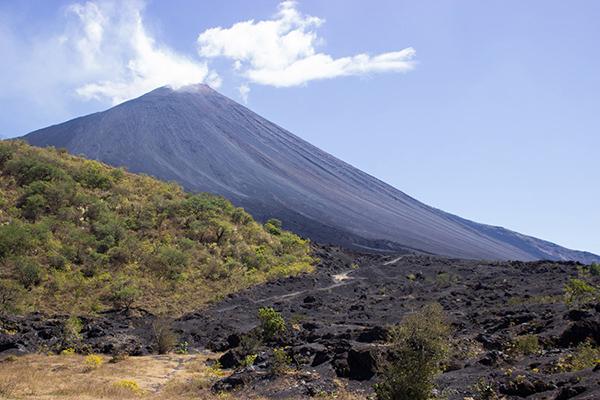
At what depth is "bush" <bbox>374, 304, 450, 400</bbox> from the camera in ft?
25.6

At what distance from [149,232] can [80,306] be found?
8.90 metres

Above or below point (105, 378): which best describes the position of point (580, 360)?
above

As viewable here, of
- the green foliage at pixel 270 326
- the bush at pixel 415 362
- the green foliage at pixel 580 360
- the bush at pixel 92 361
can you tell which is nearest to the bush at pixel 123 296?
the bush at pixel 92 361

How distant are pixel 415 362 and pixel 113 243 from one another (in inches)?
866

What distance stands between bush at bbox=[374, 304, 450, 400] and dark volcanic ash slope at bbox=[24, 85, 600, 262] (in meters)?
44.4

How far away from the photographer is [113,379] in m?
12.2

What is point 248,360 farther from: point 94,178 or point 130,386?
point 94,178

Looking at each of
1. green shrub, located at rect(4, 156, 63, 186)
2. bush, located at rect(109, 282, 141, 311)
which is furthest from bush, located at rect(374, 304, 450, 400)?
green shrub, located at rect(4, 156, 63, 186)

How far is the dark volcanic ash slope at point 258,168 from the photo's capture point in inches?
2448

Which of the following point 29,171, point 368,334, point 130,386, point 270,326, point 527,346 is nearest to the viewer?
point 130,386

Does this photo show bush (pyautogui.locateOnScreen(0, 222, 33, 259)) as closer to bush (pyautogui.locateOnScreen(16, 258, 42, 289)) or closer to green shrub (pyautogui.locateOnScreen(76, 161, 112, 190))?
bush (pyautogui.locateOnScreen(16, 258, 42, 289))

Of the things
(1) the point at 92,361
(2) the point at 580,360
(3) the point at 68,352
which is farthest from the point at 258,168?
(2) the point at 580,360

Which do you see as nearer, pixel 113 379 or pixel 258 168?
pixel 113 379

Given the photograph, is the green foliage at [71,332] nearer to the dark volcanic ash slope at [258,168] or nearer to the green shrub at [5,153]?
the green shrub at [5,153]
